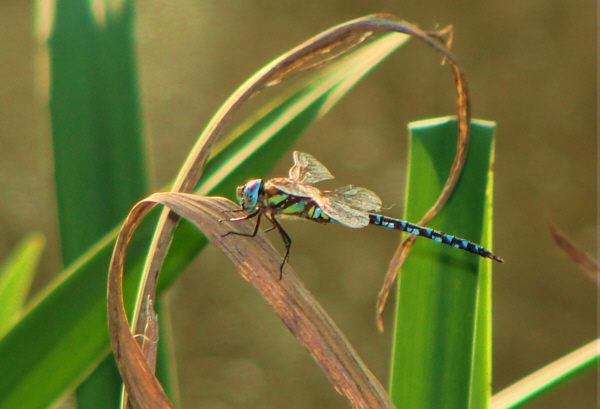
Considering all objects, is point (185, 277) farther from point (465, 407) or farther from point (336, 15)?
point (465, 407)

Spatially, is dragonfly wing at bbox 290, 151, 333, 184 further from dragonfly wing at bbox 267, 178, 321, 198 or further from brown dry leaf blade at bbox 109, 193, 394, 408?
brown dry leaf blade at bbox 109, 193, 394, 408

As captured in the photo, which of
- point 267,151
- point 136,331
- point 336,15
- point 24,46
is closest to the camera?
point 136,331

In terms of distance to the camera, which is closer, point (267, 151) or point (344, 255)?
point (267, 151)

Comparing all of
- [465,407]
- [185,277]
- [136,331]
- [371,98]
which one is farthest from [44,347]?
[371,98]

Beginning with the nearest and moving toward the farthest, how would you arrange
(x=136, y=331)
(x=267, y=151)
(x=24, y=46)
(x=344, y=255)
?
(x=136, y=331) → (x=267, y=151) → (x=24, y=46) → (x=344, y=255)

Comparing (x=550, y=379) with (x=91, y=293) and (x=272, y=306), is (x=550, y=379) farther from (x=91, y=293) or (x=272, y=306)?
(x=91, y=293)

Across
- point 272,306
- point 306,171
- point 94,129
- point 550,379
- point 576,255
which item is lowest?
point 550,379

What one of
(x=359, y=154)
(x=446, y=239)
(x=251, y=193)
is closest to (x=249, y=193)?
(x=251, y=193)
